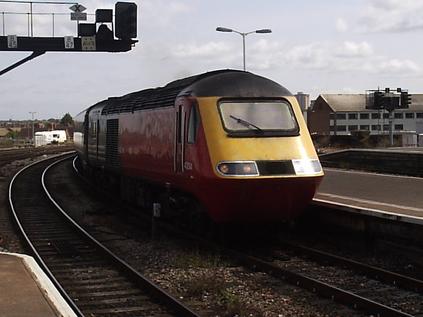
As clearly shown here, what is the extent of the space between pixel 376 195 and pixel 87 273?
7.08 metres

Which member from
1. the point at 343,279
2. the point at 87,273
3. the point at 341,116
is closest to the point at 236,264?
the point at 343,279

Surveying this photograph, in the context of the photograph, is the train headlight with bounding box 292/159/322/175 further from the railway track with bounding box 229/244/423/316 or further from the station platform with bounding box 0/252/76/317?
the station platform with bounding box 0/252/76/317

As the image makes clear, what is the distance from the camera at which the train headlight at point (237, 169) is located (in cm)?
1011

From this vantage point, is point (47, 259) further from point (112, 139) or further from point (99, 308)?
point (112, 139)

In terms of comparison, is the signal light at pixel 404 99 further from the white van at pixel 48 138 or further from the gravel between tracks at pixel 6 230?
the white van at pixel 48 138

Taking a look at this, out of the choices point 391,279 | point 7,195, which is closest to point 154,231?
point 391,279

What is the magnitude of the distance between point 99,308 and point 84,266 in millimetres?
2639

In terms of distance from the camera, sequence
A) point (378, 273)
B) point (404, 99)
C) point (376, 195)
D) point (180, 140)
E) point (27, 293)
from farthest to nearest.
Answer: point (404, 99) → point (376, 195) → point (180, 140) → point (378, 273) → point (27, 293)

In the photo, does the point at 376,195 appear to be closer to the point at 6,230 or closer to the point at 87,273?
the point at 87,273

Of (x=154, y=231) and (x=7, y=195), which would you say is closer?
(x=154, y=231)

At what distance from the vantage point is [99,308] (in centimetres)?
768

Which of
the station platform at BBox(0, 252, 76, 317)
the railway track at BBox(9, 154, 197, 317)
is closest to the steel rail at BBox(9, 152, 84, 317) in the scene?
the railway track at BBox(9, 154, 197, 317)

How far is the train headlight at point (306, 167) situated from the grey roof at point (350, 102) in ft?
289

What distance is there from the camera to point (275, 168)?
33.9ft
